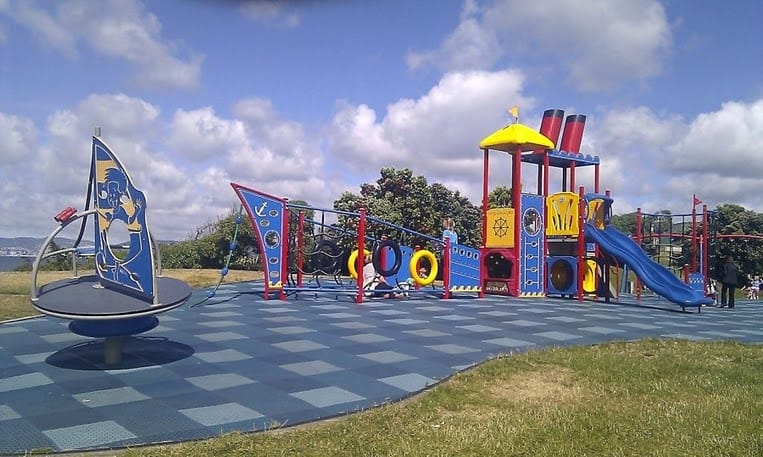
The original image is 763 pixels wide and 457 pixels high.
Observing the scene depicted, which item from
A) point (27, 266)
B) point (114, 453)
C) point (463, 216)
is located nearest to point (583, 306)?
point (114, 453)

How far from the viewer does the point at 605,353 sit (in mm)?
8328

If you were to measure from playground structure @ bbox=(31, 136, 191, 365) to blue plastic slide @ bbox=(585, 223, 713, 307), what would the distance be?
1220cm

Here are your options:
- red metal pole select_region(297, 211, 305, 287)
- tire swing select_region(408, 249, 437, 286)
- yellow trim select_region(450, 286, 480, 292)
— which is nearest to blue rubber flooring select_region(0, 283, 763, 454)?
tire swing select_region(408, 249, 437, 286)

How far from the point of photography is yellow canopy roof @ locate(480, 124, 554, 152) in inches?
696

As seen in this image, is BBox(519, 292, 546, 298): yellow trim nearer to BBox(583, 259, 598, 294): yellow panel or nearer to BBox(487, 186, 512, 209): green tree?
BBox(583, 259, 598, 294): yellow panel

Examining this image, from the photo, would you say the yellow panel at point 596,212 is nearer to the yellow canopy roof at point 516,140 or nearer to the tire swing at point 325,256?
the yellow canopy roof at point 516,140

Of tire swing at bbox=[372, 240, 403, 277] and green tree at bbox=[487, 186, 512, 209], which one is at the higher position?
green tree at bbox=[487, 186, 512, 209]

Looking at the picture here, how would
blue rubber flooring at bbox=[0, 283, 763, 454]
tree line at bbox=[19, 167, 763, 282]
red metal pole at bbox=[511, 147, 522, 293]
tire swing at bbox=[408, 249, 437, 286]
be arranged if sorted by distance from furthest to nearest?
tree line at bbox=[19, 167, 763, 282]
red metal pole at bbox=[511, 147, 522, 293]
tire swing at bbox=[408, 249, 437, 286]
blue rubber flooring at bbox=[0, 283, 763, 454]

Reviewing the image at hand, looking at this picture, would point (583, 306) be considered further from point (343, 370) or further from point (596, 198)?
point (343, 370)

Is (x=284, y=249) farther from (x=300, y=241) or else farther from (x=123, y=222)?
(x=123, y=222)

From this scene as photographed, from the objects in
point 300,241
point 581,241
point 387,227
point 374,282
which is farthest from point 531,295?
point 387,227

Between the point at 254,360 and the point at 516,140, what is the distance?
11.8 m

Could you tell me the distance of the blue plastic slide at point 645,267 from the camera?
15750 mm

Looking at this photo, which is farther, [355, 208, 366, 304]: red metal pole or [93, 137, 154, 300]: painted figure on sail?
[355, 208, 366, 304]: red metal pole
